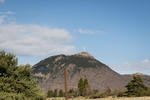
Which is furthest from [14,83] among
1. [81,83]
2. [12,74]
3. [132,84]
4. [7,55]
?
[81,83]

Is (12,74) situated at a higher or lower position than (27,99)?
higher

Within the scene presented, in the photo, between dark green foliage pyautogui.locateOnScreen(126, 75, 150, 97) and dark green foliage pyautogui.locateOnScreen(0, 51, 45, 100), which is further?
dark green foliage pyautogui.locateOnScreen(126, 75, 150, 97)

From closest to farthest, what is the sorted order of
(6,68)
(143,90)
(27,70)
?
(6,68)
(27,70)
(143,90)

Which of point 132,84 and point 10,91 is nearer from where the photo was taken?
point 10,91

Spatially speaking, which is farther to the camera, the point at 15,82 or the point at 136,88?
the point at 136,88

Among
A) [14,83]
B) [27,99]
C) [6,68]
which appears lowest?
[27,99]

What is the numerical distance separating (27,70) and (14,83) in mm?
2458

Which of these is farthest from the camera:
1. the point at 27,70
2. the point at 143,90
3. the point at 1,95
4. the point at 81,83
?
the point at 81,83

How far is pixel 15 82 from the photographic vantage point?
26.9 m

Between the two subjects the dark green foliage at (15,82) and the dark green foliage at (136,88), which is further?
the dark green foliage at (136,88)

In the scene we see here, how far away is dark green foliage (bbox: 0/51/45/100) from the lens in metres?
25.7

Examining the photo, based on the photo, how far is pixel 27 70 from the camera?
28.6 metres

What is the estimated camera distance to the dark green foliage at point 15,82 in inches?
1013

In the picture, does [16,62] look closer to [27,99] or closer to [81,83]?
[27,99]
